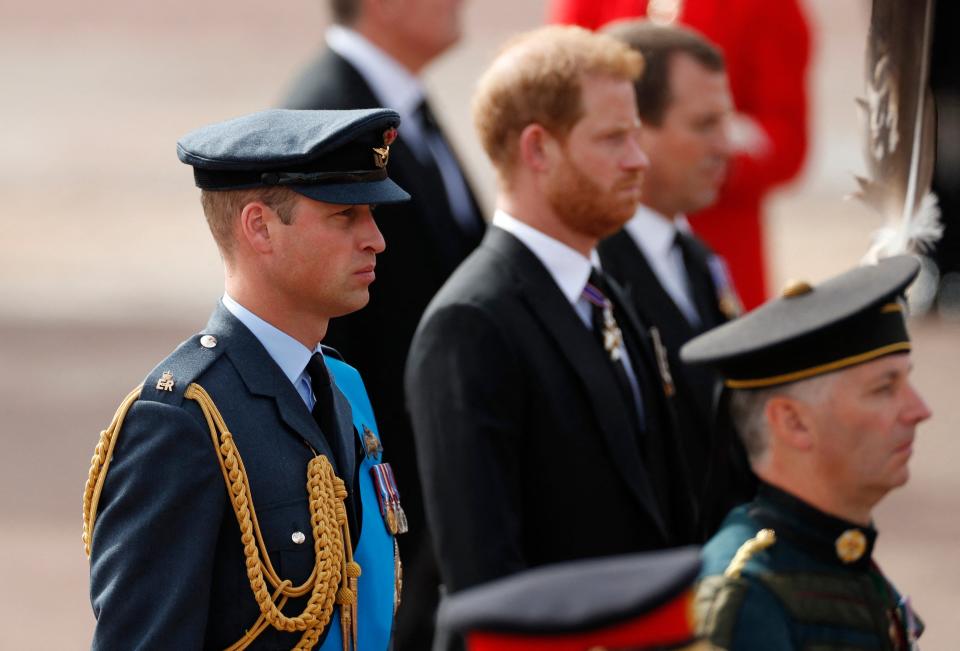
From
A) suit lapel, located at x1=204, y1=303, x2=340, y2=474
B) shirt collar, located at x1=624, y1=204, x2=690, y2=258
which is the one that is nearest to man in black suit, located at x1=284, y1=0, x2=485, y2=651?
shirt collar, located at x1=624, y1=204, x2=690, y2=258

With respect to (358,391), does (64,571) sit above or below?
below

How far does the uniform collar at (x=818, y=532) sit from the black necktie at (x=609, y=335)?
0.78 meters

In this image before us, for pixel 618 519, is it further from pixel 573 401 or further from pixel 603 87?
pixel 603 87

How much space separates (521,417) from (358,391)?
581 millimetres

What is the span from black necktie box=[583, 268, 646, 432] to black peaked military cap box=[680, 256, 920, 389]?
0.52 meters

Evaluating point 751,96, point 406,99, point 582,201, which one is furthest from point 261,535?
point 751,96

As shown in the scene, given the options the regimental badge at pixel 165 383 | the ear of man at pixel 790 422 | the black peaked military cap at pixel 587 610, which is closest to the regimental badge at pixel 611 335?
the ear of man at pixel 790 422

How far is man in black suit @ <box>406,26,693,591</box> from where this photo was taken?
4195 mm

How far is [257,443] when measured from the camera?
3.35m

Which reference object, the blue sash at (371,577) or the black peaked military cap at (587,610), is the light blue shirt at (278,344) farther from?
the black peaked military cap at (587,610)

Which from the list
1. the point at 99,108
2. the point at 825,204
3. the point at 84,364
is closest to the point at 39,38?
the point at 99,108

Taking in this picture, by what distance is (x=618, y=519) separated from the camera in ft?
14.1

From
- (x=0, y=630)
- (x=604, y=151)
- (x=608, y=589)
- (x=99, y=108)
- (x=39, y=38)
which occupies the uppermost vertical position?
(x=39, y=38)

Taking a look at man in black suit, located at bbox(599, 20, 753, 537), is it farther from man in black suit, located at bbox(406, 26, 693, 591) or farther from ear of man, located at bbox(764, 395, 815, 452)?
A: ear of man, located at bbox(764, 395, 815, 452)
